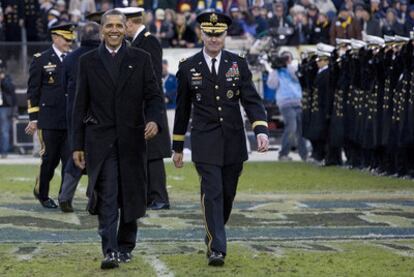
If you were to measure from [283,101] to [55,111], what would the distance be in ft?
34.0

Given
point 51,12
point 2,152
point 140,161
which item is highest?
point 140,161

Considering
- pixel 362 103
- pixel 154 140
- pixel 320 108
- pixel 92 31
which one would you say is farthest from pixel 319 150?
pixel 92 31

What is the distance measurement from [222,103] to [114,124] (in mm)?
914

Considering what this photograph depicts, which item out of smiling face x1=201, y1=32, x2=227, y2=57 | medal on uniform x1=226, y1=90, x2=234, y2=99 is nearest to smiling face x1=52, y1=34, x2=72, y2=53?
smiling face x1=201, y1=32, x2=227, y2=57

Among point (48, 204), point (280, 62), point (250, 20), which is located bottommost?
point (250, 20)

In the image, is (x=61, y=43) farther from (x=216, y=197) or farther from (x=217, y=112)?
(x=216, y=197)

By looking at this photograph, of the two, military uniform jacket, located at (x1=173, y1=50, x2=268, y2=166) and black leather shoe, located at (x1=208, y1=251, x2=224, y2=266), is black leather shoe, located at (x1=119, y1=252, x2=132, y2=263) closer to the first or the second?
black leather shoe, located at (x1=208, y1=251, x2=224, y2=266)

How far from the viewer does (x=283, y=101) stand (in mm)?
25328

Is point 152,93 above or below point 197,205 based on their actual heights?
above

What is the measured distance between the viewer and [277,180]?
20.2 metres

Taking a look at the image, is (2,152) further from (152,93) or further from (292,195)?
(152,93)

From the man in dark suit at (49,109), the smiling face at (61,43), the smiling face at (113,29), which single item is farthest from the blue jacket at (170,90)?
the smiling face at (113,29)

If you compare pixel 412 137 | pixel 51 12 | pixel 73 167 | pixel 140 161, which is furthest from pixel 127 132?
pixel 51 12

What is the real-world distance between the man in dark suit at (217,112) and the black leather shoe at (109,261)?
0.79 m
